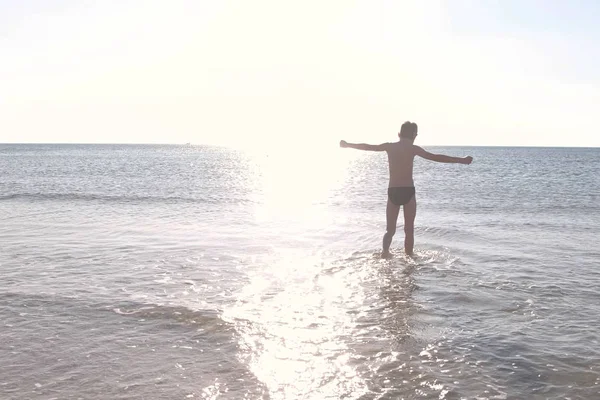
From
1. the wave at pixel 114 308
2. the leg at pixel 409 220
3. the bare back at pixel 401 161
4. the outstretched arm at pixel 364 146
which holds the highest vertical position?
the outstretched arm at pixel 364 146

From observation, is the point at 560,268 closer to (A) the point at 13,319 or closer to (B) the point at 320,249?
(B) the point at 320,249

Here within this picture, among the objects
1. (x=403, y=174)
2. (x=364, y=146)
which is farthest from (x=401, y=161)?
(x=364, y=146)

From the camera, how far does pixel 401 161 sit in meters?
9.18

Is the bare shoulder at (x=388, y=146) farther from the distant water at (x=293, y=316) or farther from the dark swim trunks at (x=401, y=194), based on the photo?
the distant water at (x=293, y=316)

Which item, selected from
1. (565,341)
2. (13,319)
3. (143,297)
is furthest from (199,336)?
(565,341)

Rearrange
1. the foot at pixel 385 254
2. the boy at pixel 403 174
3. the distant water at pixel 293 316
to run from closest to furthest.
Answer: the distant water at pixel 293 316 < the boy at pixel 403 174 < the foot at pixel 385 254

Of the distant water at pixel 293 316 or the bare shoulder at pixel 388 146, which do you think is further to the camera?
the bare shoulder at pixel 388 146

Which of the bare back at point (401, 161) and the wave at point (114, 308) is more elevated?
the bare back at point (401, 161)

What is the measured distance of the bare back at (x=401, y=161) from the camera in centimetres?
910

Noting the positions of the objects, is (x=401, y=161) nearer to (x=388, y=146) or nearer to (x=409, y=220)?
(x=388, y=146)

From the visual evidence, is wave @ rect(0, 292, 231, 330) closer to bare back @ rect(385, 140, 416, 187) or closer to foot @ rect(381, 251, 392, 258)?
foot @ rect(381, 251, 392, 258)

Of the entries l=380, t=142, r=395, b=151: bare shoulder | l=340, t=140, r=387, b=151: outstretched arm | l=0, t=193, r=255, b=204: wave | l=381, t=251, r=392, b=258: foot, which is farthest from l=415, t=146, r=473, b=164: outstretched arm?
l=0, t=193, r=255, b=204: wave

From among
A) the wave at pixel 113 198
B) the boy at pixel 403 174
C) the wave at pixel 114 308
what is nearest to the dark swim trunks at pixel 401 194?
the boy at pixel 403 174

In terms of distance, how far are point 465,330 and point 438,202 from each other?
18.4 meters
